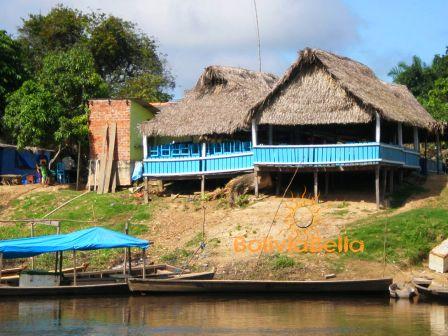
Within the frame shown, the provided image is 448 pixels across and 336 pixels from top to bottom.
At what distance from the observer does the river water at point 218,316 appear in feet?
59.6

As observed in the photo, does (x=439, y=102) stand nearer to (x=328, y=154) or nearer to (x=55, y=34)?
(x=328, y=154)

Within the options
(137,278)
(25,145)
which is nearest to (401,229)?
(137,278)

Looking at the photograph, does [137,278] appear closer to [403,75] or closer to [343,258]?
[343,258]

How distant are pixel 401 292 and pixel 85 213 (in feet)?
42.5

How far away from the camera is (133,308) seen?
2130 cm

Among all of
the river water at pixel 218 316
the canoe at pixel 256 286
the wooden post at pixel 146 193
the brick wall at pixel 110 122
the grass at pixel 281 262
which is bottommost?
the river water at pixel 218 316

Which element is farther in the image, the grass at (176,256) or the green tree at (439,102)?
the green tree at (439,102)

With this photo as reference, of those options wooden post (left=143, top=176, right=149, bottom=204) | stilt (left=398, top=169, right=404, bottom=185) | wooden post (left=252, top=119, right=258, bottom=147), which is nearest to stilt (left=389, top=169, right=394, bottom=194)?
stilt (left=398, top=169, right=404, bottom=185)

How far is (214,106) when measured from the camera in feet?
104

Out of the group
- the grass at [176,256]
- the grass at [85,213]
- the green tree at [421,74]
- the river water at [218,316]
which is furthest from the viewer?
the green tree at [421,74]

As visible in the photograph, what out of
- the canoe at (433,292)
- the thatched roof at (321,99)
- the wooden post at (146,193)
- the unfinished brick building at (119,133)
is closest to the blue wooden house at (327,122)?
the thatched roof at (321,99)

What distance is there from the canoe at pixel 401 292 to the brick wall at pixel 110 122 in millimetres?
14621

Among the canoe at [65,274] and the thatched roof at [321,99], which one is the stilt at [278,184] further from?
the canoe at [65,274]

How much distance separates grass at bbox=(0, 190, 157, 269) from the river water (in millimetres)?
4012
